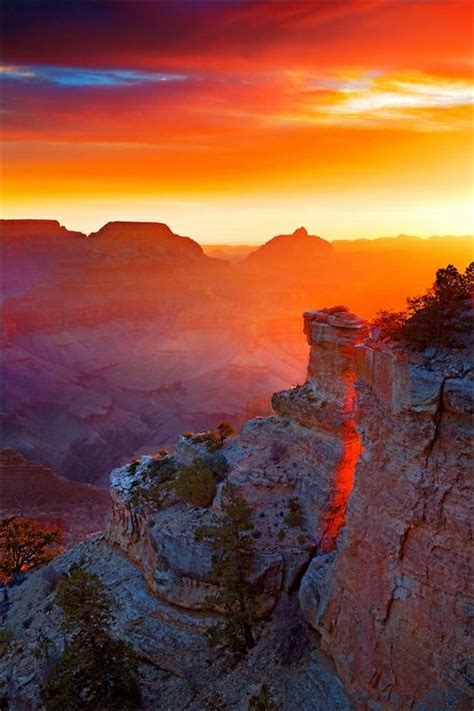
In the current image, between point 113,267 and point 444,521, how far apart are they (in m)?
123

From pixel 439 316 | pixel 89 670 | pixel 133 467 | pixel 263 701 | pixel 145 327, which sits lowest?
pixel 145 327

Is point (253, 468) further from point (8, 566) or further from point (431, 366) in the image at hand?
point (8, 566)

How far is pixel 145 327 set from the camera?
4766 inches

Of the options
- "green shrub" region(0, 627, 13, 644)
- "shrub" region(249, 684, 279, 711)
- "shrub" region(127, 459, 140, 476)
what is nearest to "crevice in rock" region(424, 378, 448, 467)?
"shrub" region(249, 684, 279, 711)

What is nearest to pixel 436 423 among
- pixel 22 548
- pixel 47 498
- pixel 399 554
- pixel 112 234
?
pixel 399 554

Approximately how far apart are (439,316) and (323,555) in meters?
10.1

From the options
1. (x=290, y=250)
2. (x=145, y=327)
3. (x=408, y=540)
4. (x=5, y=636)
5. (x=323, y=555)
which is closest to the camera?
(x=408, y=540)

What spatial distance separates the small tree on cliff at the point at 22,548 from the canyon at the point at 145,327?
88.1ft

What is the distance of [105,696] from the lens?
17.9 m

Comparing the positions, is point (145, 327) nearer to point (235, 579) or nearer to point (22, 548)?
point (22, 548)

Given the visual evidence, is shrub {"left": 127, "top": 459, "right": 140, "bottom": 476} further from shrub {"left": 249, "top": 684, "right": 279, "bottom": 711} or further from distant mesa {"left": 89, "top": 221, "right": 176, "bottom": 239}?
distant mesa {"left": 89, "top": 221, "right": 176, "bottom": 239}

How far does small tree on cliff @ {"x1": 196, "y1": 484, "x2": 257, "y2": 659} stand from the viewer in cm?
1825

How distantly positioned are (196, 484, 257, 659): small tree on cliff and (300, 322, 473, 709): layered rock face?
4411mm

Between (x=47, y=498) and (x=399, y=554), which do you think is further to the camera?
(x=47, y=498)
